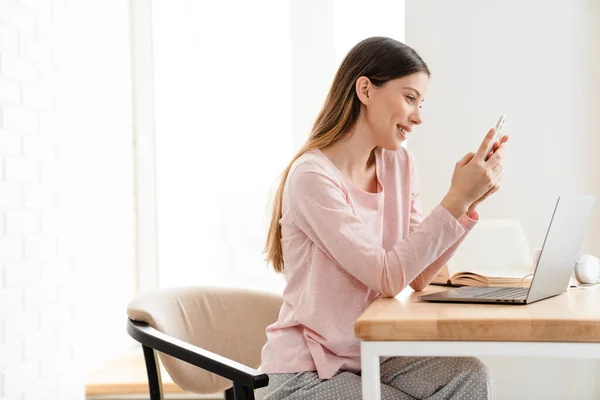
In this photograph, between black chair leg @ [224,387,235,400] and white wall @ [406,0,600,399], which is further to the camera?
white wall @ [406,0,600,399]

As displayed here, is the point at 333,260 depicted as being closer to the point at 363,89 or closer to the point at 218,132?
A: the point at 363,89

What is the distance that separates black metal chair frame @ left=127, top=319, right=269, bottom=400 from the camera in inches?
55.2

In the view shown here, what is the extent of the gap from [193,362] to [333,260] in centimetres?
34

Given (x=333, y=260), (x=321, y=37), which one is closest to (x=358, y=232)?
(x=333, y=260)

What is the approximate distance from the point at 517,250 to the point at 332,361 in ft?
2.53

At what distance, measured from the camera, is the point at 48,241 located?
2.58 m

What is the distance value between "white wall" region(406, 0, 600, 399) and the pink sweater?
929 millimetres

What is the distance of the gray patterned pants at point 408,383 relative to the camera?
4.70 ft

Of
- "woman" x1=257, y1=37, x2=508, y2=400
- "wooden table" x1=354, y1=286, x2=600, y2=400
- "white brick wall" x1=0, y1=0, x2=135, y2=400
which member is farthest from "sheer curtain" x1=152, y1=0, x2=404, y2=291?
"wooden table" x1=354, y1=286, x2=600, y2=400

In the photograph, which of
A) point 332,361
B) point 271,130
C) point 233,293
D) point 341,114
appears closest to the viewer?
point 332,361

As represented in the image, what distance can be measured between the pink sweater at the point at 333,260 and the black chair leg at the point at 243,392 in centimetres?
11

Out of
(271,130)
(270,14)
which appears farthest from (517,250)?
(270,14)

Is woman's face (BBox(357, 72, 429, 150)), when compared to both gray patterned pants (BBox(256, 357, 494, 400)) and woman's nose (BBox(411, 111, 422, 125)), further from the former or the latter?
gray patterned pants (BBox(256, 357, 494, 400))

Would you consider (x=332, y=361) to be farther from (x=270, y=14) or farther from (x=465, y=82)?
(x=270, y=14)
